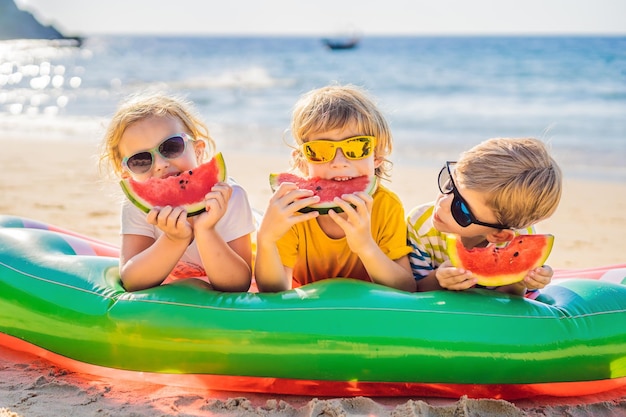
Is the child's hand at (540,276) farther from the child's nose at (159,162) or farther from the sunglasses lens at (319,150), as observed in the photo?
the child's nose at (159,162)

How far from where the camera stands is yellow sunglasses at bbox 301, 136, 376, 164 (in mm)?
4020

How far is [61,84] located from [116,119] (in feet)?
86.1

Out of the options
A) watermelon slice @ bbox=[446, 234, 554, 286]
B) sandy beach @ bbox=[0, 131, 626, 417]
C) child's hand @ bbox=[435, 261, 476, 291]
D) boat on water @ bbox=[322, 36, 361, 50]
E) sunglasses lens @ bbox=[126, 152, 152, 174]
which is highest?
boat on water @ bbox=[322, 36, 361, 50]

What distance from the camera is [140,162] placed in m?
4.16

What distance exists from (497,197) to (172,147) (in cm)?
192

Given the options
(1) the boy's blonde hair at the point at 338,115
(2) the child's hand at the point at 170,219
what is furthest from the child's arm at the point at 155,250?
(1) the boy's blonde hair at the point at 338,115

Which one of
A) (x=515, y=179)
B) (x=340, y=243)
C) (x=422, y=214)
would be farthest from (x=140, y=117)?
(x=515, y=179)

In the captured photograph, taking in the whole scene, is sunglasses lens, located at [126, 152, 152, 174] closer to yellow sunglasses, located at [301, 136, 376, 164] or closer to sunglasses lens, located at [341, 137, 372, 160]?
yellow sunglasses, located at [301, 136, 376, 164]

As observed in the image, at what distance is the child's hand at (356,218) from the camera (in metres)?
3.76

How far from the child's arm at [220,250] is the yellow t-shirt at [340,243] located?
284 millimetres

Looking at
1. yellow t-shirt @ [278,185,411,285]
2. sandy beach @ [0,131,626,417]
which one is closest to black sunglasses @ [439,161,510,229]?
yellow t-shirt @ [278,185,411,285]

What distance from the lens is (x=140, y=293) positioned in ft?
13.3

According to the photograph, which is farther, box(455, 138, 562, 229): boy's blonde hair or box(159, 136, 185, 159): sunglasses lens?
box(159, 136, 185, 159): sunglasses lens

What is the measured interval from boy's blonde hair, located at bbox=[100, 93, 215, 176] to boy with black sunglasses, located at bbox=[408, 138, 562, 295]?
5.14 feet
